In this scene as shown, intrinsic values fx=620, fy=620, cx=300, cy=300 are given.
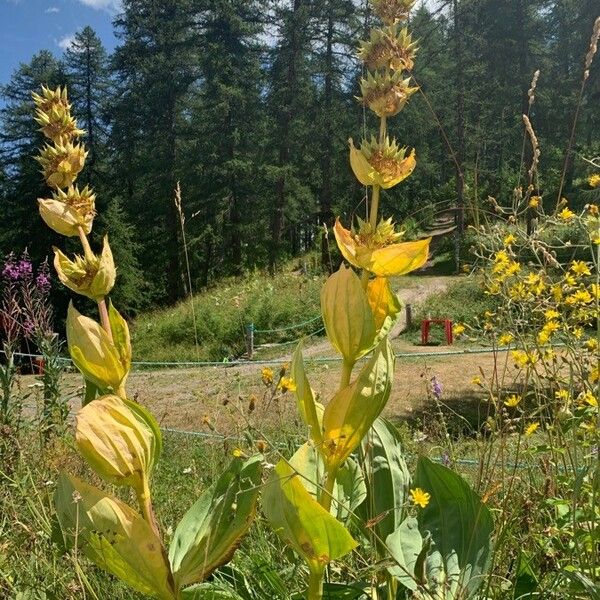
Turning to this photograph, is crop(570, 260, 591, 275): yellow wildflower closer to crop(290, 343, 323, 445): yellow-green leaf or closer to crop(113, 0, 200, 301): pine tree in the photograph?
crop(290, 343, 323, 445): yellow-green leaf

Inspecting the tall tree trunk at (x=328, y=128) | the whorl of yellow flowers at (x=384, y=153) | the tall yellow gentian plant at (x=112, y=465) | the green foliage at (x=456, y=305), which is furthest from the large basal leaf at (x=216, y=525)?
the tall tree trunk at (x=328, y=128)

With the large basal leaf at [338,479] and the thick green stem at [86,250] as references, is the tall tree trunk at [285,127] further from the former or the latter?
the thick green stem at [86,250]

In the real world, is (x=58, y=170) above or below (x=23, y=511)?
above

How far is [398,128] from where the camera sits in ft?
80.2

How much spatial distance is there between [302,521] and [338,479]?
411mm

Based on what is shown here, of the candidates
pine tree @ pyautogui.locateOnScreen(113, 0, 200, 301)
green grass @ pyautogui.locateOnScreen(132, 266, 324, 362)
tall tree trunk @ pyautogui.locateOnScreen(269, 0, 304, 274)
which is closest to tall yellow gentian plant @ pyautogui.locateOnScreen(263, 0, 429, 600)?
green grass @ pyautogui.locateOnScreen(132, 266, 324, 362)

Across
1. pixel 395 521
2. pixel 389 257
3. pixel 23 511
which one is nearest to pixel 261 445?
Answer: pixel 395 521

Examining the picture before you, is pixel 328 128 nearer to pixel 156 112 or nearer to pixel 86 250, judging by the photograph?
pixel 156 112

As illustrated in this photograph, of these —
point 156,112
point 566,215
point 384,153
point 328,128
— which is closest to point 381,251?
point 384,153

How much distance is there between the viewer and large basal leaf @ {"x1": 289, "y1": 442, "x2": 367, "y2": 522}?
52.2 inches

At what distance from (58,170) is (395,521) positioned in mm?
1094

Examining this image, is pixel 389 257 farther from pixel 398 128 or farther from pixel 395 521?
pixel 398 128

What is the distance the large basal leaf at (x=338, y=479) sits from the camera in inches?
52.2

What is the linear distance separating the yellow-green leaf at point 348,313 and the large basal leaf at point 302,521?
26 cm
